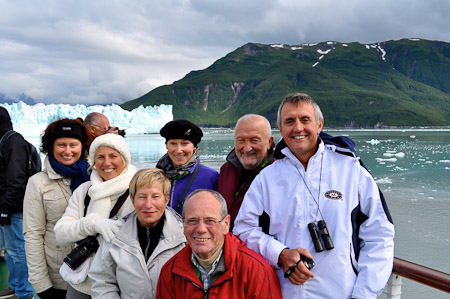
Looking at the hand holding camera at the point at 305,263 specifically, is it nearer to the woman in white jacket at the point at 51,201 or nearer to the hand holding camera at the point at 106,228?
the hand holding camera at the point at 106,228

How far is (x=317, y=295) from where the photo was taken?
160cm

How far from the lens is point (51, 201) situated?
88.2 inches

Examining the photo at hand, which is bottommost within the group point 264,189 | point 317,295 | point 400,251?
point 400,251

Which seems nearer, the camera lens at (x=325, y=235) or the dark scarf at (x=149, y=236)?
the camera lens at (x=325, y=235)

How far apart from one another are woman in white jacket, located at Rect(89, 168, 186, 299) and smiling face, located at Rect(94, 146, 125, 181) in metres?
0.39

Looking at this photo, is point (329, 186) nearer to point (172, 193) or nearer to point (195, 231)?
point (195, 231)

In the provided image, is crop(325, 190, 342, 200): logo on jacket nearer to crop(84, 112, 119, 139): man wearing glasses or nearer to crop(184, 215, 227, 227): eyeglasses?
crop(184, 215, 227, 227): eyeglasses

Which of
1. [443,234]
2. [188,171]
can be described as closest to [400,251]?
[443,234]

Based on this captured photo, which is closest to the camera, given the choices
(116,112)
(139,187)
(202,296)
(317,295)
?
(202,296)

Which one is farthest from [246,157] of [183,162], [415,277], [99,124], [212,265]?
[99,124]

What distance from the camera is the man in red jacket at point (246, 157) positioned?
223 cm

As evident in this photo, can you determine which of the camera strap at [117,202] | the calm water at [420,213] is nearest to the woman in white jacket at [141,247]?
the camera strap at [117,202]

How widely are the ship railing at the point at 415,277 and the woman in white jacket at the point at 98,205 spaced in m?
1.49

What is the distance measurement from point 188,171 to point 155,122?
56589mm
